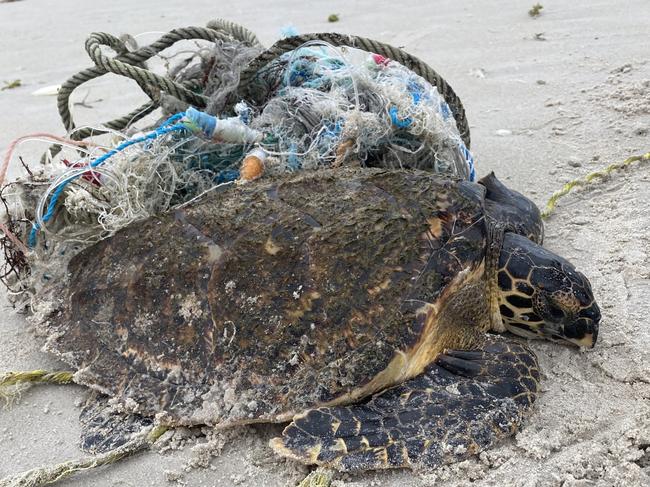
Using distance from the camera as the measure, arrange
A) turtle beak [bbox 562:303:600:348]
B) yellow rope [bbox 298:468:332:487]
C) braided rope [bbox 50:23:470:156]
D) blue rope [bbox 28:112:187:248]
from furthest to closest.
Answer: braided rope [bbox 50:23:470:156] → blue rope [bbox 28:112:187:248] → turtle beak [bbox 562:303:600:348] → yellow rope [bbox 298:468:332:487]

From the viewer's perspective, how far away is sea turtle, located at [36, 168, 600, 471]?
1293 mm

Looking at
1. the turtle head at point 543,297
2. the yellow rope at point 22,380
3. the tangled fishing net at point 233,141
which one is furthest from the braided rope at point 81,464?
the turtle head at point 543,297

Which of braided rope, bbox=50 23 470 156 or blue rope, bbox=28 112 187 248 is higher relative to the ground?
braided rope, bbox=50 23 470 156

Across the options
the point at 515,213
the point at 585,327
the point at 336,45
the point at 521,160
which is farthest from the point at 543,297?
the point at 521,160

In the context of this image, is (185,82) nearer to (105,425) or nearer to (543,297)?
(105,425)

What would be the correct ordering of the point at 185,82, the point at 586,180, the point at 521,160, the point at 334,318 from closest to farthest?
1. the point at 334,318
2. the point at 185,82
3. the point at 586,180
4. the point at 521,160

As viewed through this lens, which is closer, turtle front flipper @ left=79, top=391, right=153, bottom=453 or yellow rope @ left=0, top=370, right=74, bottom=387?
turtle front flipper @ left=79, top=391, right=153, bottom=453

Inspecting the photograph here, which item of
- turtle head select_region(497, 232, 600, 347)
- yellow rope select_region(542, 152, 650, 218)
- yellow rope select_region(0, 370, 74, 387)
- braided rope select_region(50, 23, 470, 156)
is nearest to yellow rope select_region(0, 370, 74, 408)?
yellow rope select_region(0, 370, 74, 387)

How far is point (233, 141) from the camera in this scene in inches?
65.9

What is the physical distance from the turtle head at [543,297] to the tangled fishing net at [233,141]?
0.43 meters

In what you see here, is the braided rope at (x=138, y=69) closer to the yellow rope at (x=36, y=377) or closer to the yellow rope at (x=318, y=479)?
the yellow rope at (x=36, y=377)

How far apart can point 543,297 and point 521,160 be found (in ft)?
3.56

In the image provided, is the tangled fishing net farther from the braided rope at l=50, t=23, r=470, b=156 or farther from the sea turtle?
the sea turtle

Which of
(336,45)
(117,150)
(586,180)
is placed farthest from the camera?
(586,180)
